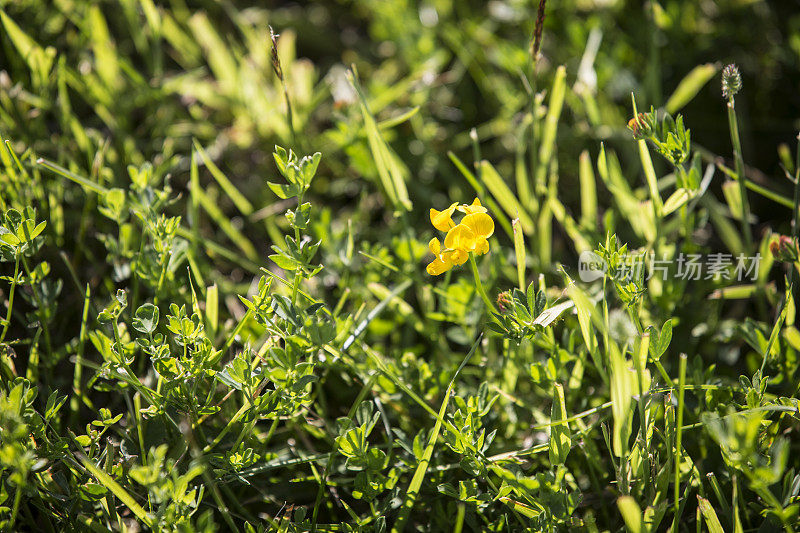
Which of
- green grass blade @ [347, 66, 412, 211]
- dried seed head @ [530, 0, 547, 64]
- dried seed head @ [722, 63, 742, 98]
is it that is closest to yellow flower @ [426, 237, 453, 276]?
green grass blade @ [347, 66, 412, 211]

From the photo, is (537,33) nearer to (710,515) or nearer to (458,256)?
(458,256)

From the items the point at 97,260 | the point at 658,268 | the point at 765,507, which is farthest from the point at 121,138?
the point at 765,507

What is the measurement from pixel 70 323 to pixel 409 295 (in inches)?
47.4

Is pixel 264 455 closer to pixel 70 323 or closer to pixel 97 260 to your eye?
pixel 70 323

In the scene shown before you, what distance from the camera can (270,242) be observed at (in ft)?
8.11

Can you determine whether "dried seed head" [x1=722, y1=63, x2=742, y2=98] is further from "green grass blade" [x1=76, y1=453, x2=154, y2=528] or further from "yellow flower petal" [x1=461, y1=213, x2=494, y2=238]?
"green grass blade" [x1=76, y1=453, x2=154, y2=528]

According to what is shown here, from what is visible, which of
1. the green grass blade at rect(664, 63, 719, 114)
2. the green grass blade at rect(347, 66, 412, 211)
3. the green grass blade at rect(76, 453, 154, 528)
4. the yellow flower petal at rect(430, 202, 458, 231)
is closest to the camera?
the green grass blade at rect(76, 453, 154, 528)

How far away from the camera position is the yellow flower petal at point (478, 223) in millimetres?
1480

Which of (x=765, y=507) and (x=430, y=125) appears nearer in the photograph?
(x=765, y=507)

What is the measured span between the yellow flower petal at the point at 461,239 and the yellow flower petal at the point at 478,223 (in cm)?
2

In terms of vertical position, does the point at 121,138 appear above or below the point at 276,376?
above

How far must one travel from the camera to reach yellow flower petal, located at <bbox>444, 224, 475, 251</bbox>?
1.47 meters

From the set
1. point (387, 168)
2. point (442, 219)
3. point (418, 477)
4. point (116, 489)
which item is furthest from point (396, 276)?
point (116, 489)

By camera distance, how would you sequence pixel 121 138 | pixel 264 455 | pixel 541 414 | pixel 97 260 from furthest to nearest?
pixel 121 138 → pixel 97 260 → pixel 541 414 → pixel 264 455
